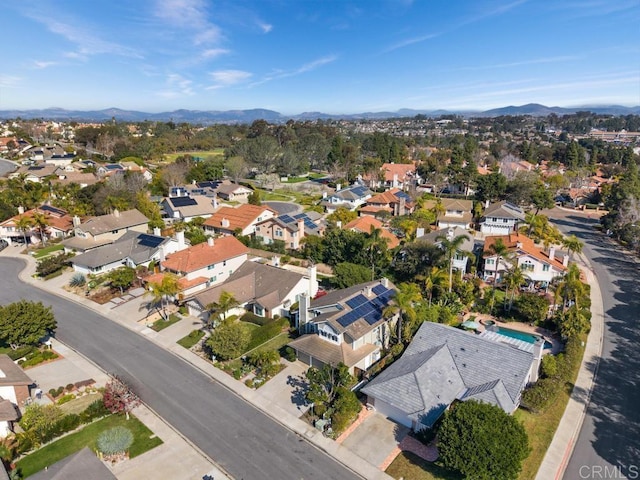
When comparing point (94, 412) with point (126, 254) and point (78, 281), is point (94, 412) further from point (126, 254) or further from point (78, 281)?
point (126, 254)

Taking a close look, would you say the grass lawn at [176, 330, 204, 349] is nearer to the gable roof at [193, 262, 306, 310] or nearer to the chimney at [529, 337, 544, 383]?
the gable roof at [193, 262, 306, 310]

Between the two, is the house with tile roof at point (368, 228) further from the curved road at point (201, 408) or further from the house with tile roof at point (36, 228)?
the house with tile roof at point (36, 228)

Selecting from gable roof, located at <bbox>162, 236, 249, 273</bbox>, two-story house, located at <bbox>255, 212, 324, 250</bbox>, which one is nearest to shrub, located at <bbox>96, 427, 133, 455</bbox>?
gable roof, located at <bbox>162, 236, 249, 273</bbox>

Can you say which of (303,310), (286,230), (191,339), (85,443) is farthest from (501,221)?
(85,443)

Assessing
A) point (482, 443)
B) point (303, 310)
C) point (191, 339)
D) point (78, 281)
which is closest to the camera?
point (482, 443)

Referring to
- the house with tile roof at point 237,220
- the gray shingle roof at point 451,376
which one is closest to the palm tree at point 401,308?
the gray shingle roof at point 451,376

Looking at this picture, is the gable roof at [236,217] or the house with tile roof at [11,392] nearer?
the house with tile roof at [11,392]
